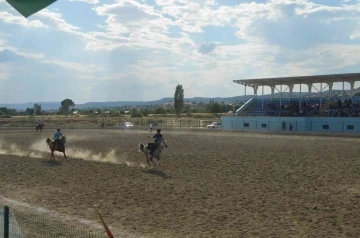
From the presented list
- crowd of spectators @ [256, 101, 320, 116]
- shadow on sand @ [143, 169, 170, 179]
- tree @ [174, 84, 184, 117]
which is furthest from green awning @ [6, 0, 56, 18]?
tree @ [174, 84, 184, 117]

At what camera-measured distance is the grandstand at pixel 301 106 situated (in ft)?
149

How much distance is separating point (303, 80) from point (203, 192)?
39.8 meters

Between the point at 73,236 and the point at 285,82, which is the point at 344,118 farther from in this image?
A: the point at 73,236

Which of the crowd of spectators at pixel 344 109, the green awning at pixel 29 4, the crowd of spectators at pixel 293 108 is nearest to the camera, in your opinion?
the green awning at pixel 29 4

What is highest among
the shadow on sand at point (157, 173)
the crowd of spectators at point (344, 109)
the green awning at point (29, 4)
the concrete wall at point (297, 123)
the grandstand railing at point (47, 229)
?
the green awning at point (29, 4)

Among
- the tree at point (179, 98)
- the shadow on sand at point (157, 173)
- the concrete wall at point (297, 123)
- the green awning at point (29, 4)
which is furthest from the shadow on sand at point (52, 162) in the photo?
the tree at point (179, 98)

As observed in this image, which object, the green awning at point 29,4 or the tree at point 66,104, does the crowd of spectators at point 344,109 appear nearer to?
the green awning at point 29,4

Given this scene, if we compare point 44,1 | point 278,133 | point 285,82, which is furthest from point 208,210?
point 285,82

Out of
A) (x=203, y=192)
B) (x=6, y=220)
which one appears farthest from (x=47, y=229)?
(x=203, y=192)

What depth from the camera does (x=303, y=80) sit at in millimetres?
50125

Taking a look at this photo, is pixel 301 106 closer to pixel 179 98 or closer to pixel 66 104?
pixel 179 98

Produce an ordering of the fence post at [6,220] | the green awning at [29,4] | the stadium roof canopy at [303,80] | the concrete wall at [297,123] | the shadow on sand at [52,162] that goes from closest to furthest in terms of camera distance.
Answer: the green awning at [29,4] → the fence post at [6,220] → the shadow on sand at [52,162] → the concrete wall at [297,123] → the stadium roof canopy at [303,80]

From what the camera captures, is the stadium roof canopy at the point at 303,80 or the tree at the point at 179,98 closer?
the stadium roof canopy at the point at 303,80

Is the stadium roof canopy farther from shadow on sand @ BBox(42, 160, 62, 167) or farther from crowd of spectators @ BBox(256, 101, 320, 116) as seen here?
shadow on sand @ BBox(42, 160, 62, 167)
